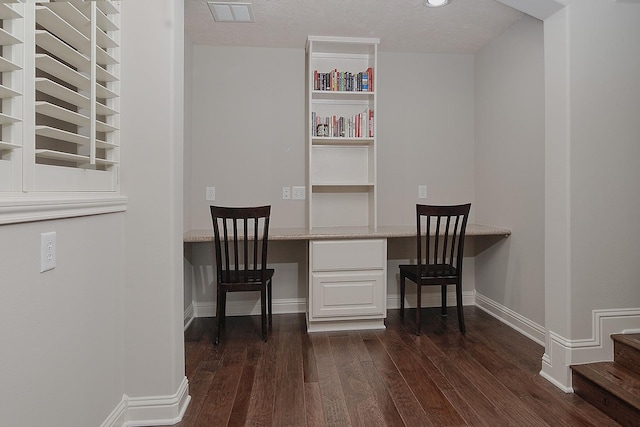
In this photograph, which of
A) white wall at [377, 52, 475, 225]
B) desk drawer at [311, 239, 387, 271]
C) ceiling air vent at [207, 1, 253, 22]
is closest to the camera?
ceiling air vent at [207, 1, 253, 22]

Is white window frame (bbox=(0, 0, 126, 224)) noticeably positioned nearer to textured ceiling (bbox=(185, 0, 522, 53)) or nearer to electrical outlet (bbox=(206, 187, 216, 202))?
textured ceiling (bbox=(185, 0, 522, 53))

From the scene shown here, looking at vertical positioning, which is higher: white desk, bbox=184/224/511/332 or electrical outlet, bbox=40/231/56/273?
electrical outlet, bbox=40/231/56/273

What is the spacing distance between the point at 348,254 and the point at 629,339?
179cm

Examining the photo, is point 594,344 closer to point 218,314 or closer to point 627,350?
point 627,350

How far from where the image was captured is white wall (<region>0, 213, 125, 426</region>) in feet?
3.51

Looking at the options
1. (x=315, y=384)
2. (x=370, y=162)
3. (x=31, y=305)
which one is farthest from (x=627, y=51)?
(x=31, y=305)

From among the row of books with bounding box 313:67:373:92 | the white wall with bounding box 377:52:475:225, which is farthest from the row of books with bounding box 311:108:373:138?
the white wall with bounding box 377:52:475:225

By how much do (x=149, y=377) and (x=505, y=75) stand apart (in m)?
3.41

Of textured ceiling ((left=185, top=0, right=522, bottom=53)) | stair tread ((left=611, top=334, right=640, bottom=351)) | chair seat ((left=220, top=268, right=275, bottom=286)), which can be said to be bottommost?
stair tread ((left=611, top=334, right=640, bottom=351))

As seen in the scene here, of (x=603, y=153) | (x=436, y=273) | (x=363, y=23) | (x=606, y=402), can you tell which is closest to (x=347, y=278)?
(x=436, y=273)

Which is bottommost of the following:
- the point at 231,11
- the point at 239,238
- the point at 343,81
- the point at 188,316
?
the point at 188,316

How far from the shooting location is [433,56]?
3732 millimetres

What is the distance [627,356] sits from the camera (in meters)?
2.08

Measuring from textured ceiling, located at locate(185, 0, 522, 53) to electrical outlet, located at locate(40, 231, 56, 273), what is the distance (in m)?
2.14
